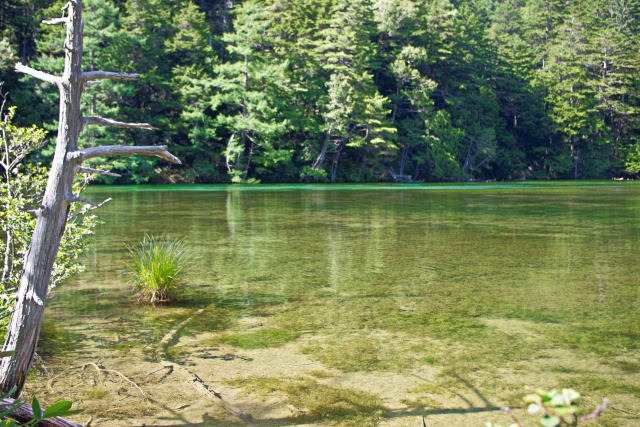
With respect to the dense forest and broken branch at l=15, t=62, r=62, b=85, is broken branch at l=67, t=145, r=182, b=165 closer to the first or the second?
broken branch at l=15, t=62, r=62, b=85

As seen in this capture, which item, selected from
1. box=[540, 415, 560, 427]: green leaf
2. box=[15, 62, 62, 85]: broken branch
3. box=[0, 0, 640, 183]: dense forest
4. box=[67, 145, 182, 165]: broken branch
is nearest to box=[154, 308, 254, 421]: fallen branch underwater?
box=[67, 145, 182, 165]: broken branch

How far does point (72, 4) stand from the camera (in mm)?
2721

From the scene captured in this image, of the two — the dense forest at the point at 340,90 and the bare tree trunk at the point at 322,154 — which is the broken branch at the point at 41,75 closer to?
the dense forest at the point at 340,90

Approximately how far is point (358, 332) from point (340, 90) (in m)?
27.3

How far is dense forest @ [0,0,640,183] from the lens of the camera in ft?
91.6

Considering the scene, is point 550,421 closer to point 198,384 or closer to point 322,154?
point 198,384

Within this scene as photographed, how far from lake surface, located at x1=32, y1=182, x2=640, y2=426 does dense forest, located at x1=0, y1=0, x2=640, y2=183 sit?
20811 millimetres

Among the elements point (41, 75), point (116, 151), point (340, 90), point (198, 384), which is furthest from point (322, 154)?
point (41, 75)

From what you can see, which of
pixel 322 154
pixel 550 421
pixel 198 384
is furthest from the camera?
pixel 322 154

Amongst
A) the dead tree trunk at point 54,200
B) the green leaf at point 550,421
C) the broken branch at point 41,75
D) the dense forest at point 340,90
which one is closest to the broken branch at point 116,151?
the dead tree trunk at point 54,200

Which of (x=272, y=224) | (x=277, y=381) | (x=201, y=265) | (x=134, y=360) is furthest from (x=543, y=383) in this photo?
(x=272, y=224)

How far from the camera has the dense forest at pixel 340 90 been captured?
91.6 feet

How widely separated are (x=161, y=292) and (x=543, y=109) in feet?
139

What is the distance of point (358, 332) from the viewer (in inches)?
166
